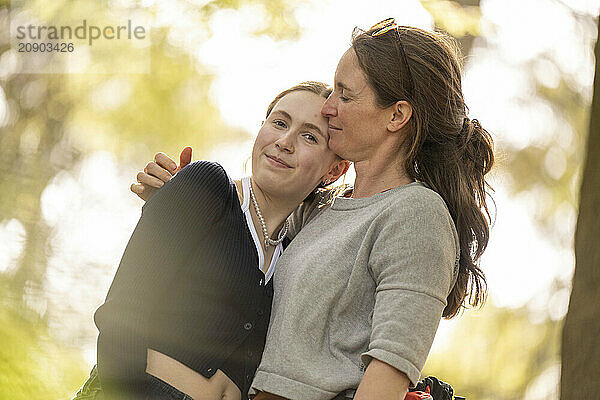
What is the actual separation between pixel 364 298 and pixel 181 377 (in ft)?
1.16

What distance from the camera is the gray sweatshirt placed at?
1.27m

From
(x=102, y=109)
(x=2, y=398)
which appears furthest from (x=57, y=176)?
(x=2, y=398)

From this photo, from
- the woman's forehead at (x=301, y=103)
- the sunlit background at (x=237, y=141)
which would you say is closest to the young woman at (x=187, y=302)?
the woman's forehead at (x=301, y=103)

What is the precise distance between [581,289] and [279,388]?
1.40 metres

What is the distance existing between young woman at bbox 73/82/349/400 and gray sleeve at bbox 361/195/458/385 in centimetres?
27

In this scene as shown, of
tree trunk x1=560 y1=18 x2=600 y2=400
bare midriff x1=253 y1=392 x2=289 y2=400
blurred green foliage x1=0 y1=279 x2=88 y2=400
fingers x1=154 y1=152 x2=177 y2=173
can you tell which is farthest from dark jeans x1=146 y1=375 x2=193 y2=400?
blurred green foliage x1=0 y1=279 x2=88 y2=400

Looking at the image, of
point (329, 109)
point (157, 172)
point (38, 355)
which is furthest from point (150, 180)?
point (38, 355)

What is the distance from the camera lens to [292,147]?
1.65 meters

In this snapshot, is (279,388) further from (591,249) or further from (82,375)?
(82,375)

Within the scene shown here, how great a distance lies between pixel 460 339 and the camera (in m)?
3.48

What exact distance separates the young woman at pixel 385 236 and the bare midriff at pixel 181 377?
10 centimetres

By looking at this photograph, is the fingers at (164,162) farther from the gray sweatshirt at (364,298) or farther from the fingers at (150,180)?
the gray sweatshirt at (364,298)

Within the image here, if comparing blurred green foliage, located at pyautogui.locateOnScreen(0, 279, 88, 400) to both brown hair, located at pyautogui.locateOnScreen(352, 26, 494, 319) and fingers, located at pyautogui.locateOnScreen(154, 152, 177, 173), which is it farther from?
brown hair, located at pyautogui.locateOnScreen(352, 26, 494, 319)

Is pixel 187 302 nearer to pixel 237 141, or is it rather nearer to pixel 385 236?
pixel 385 236
